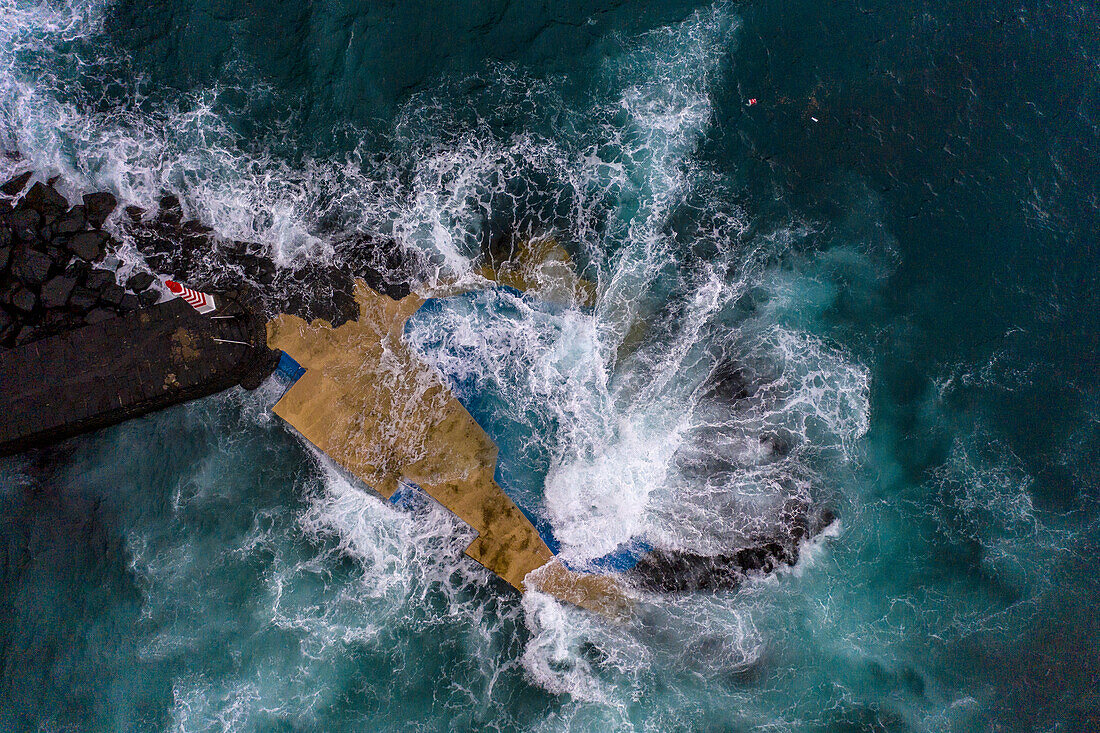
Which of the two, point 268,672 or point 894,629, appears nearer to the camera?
point 268,672

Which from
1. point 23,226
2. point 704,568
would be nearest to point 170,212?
point 23,226

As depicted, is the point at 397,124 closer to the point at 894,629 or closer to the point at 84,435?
the point at 84,435

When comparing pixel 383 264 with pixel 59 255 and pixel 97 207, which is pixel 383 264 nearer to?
pixel 97 207

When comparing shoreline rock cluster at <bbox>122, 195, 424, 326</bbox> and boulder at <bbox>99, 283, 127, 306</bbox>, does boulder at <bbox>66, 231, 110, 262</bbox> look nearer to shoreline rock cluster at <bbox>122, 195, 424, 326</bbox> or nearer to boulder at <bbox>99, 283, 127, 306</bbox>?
shoreline rock cluster at <bbox>122, 195, 424, 326</bbox>

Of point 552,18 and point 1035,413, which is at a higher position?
point 552,18

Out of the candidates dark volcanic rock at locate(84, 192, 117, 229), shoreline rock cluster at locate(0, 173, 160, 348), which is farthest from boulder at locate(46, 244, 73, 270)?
dark volcanic rock at locate(84, 192, 117, 229)

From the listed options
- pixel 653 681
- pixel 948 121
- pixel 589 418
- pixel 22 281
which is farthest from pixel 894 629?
pixel 22 281

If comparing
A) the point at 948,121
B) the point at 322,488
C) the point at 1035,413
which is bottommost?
the point at 322,488
